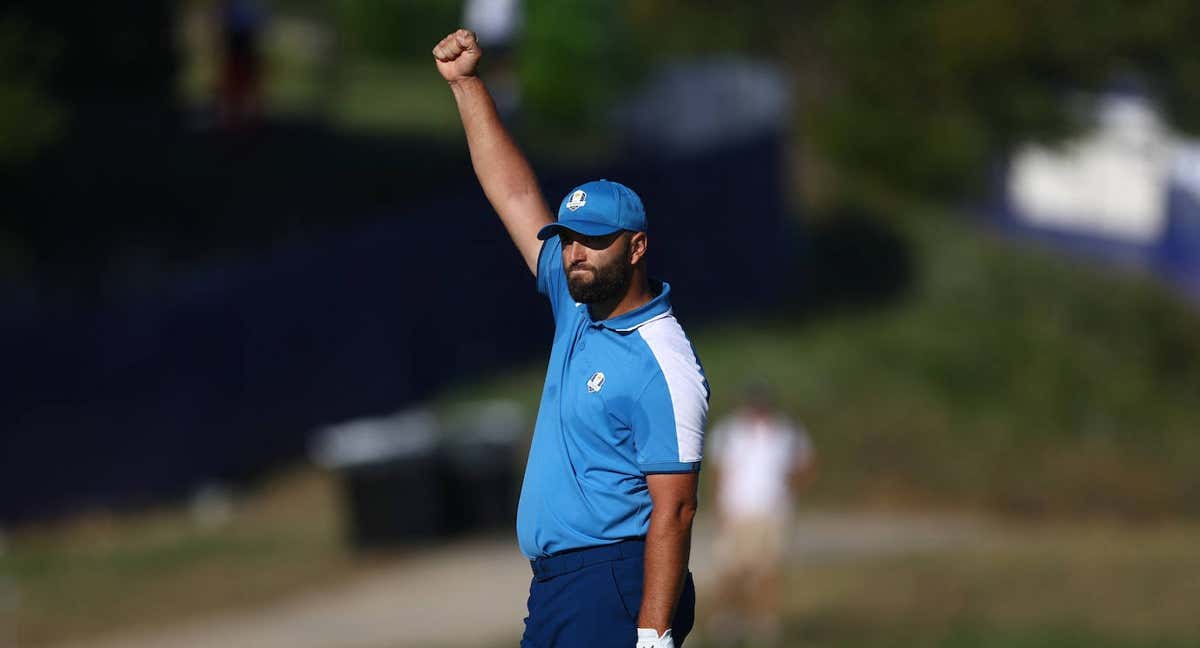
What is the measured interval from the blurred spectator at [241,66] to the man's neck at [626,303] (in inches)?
1057

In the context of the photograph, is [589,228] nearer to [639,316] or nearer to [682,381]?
[639,316]

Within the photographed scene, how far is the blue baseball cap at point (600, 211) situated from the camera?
21.1 feet

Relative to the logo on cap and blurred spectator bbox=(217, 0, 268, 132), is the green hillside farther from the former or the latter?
the logo on cap

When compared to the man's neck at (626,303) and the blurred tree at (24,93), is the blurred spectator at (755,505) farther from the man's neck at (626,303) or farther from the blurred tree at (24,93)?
the man's neck at (626,303)

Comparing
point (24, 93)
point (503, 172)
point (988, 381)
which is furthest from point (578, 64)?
point (503, 172)

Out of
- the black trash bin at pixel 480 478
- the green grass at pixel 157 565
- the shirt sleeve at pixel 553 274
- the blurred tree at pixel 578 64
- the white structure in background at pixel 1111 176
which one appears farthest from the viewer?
the white structure in background at pixel 1111 176

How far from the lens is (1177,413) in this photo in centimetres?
3647

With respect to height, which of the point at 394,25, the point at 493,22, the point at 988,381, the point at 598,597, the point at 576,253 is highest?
the point at 394,25

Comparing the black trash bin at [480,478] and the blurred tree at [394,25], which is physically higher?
the blurred tree at [394,25]

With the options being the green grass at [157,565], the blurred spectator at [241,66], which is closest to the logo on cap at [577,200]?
the green grass at [157,565]

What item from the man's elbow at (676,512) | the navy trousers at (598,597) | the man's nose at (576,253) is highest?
the man's nose at (576,253)

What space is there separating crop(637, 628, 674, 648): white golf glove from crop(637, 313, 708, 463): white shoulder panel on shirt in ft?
1.70

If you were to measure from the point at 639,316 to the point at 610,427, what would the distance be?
36 cm

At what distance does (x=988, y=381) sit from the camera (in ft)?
115
